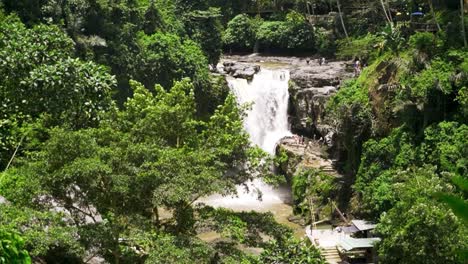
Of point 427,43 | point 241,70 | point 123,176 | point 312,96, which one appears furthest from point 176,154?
point 241,70

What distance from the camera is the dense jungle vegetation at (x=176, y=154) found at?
1432cm

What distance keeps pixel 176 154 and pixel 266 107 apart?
26489 mm

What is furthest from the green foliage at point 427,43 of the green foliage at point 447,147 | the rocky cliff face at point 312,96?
the rocky cliff face at point 312,96

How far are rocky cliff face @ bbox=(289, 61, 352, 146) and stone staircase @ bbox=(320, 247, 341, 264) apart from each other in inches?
430

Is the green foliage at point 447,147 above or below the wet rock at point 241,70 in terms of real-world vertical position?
below

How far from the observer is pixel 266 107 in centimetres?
4172

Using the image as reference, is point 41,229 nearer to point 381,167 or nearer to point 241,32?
point 381,167

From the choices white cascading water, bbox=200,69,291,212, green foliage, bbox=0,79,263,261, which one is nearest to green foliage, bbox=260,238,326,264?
green foliage, bbox=0,79,263,261

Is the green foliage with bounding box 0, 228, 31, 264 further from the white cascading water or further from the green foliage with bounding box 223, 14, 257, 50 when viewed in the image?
the green foliage with bounding box 223, 14, 257, 50

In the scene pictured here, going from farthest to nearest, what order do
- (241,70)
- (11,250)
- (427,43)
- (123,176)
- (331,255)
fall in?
(241,70) → (427,43) → (331,255) → (123,176) → (11,250)

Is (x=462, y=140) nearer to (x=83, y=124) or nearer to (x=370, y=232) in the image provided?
(x=370, y=232)

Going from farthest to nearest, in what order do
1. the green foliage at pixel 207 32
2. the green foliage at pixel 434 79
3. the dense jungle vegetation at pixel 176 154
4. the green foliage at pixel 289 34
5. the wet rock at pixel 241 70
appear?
the green foliage at pixel 289 34 → the green foliage at pixel 207 32 → the wet rock at pixel 241 70 → the green foliage at pixel 434 79 → the dense jungle vegetation at pixel 176 154

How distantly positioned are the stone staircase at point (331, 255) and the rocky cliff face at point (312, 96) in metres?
10.9

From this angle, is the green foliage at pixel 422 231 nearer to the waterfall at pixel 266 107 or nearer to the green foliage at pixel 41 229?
the green foliage at pixel 41 229
